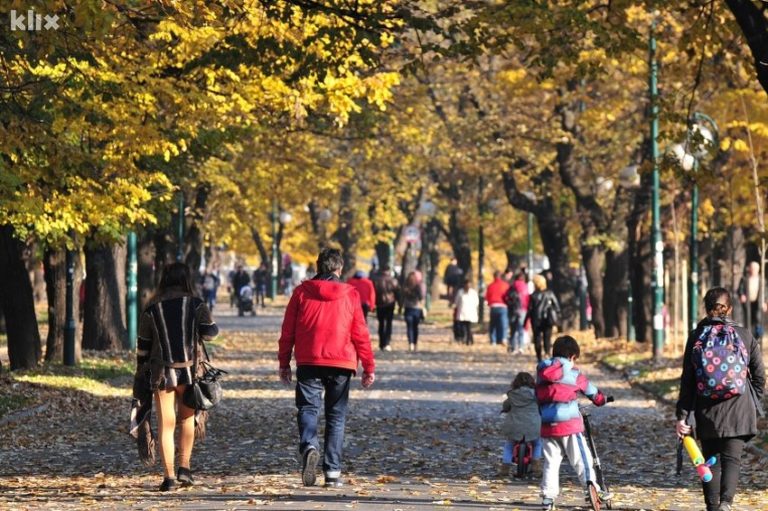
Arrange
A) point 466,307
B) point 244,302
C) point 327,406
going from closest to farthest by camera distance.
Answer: point 327,406, point 466,307, point 244,302

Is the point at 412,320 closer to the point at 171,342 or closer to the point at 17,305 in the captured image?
the point at 17,305

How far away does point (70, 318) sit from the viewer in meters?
26.6

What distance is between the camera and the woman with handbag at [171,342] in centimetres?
1246

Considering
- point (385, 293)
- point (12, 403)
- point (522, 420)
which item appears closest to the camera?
point (522, 420)

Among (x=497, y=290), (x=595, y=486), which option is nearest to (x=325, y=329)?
(x=595, y=486)

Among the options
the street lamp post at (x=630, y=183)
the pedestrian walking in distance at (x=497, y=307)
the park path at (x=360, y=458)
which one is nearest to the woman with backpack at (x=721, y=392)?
the park path at (x=360, y=458)

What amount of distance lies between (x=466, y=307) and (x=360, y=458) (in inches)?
970

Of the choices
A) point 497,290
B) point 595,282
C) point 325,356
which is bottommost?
point 325,356

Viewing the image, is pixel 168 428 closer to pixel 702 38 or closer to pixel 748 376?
pixel 748 376

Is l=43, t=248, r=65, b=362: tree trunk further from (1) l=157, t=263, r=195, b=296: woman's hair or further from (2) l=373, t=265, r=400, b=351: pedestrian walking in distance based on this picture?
(1) l=157, t=263, r=195, b=296: woman's hair

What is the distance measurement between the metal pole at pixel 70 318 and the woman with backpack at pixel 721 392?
16.9 metres

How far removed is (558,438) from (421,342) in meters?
32.0

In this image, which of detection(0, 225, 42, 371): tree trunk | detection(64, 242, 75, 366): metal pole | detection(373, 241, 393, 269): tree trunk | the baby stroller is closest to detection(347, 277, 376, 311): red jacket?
detection(64, 242, 75, 366): metal pole

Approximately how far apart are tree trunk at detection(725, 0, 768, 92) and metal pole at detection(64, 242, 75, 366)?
13.9 m
